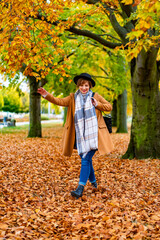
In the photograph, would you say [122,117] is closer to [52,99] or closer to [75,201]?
[75,201]

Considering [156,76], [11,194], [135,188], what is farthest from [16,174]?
[156,76]

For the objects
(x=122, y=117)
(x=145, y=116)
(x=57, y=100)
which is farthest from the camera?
(x=122, y=117)

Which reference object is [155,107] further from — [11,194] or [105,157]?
[11,194]

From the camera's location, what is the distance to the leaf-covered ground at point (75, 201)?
3.43m

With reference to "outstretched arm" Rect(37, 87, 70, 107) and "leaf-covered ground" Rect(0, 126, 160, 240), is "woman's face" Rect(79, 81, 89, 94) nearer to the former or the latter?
"outstretched arm" Rect(37, 87, 70, 107)

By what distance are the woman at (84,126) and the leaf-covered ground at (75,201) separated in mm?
495

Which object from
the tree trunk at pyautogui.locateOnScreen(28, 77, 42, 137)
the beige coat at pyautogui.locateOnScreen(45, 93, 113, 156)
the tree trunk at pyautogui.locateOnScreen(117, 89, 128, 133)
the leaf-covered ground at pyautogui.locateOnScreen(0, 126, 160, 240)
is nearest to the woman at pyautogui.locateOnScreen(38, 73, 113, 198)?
the beige coat at pyautogui.locateOnScreen(45, 93, 113, 156)

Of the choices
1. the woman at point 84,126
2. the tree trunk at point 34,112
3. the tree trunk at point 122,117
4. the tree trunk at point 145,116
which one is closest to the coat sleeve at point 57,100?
the woman at point 84,126

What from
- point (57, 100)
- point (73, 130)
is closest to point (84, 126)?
point (73, 130)

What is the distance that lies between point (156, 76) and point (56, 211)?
535cm

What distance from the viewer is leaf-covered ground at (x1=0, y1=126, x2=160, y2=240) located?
3430 millimetres

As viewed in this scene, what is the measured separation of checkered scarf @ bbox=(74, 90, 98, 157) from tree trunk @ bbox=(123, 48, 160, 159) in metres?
3.67

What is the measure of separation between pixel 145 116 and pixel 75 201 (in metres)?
4.17

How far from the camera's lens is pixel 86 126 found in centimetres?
446
